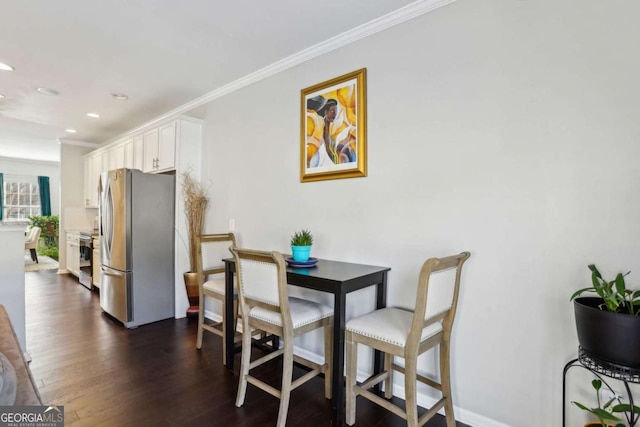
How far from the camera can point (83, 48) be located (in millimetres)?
2590

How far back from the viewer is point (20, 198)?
27.8ft

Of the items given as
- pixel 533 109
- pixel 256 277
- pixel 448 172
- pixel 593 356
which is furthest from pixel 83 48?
pixel 593 356

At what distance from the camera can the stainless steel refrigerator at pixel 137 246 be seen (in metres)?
3.30

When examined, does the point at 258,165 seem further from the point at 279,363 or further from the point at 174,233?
the point at 279,363

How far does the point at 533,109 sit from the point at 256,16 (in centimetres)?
179

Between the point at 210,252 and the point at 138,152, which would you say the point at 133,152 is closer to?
the point at 138,152

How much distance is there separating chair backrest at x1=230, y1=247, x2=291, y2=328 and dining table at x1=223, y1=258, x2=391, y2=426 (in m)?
0.20

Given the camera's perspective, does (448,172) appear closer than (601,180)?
No

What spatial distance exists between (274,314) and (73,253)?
552cm

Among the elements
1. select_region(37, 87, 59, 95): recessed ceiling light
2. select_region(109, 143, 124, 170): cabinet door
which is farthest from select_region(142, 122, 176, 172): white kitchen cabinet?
select_region(37, 87, 59, 95): recessed ceiling light

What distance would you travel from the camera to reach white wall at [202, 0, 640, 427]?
1472mm

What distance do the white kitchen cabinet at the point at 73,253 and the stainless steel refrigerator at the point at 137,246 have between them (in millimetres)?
2285

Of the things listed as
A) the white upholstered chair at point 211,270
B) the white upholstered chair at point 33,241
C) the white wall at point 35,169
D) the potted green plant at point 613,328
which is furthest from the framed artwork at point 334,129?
the white wall at point 35,169

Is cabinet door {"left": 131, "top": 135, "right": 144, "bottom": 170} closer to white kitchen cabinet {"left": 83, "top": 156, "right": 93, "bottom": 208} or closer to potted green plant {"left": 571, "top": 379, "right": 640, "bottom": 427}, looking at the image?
white kitchen cabinet {"left": 83, "top": 156, "right": 93, "bottom": 208}
